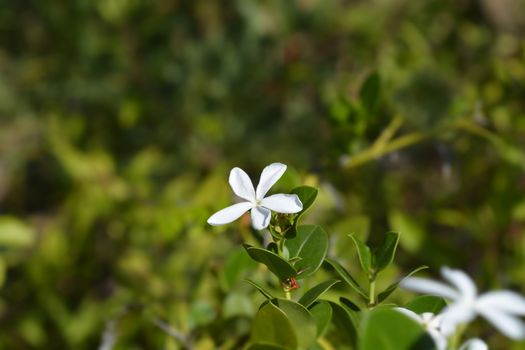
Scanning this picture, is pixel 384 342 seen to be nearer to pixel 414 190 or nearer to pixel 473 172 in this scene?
pixel 473 172

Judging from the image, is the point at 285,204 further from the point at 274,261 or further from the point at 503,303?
the point at 503,303

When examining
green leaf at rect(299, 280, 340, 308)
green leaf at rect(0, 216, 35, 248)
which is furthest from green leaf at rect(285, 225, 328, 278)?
green leaf at rect(0, 216, 35, 248)

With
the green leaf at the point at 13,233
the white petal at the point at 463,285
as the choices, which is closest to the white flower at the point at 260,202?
the white petal at the point at 463,285

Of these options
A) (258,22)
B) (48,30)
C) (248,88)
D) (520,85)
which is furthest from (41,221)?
(520,85)

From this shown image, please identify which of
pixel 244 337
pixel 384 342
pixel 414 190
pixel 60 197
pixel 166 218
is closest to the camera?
pixel 384 342

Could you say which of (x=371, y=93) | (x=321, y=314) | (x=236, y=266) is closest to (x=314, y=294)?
(x=321, y=314)

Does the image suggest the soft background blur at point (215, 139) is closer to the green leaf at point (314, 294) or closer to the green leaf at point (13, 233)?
the green leaf at point (13, 233)
